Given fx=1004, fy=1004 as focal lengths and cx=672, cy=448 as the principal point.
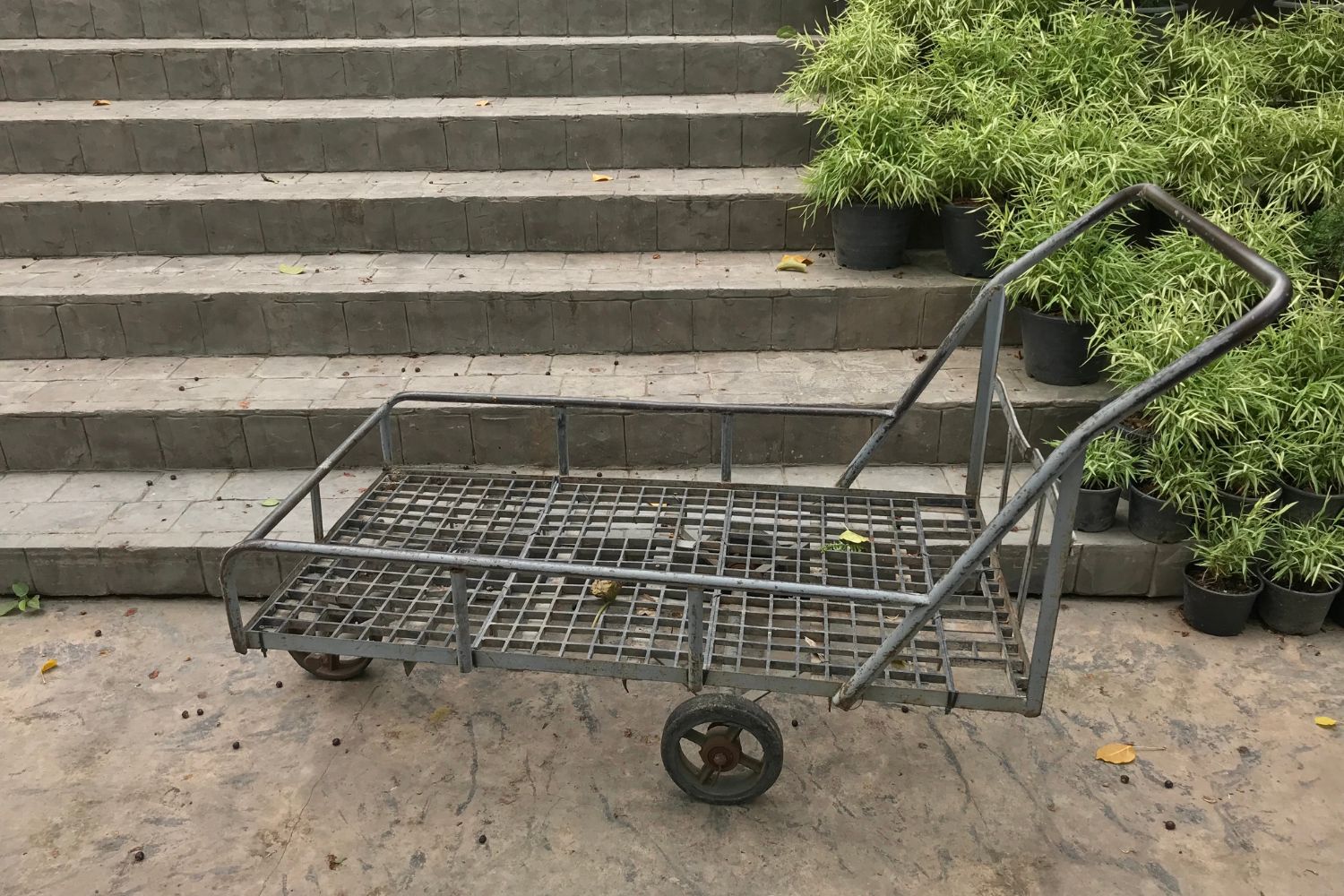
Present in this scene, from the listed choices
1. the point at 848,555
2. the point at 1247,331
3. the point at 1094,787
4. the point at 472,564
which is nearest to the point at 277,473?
the point at 472,564

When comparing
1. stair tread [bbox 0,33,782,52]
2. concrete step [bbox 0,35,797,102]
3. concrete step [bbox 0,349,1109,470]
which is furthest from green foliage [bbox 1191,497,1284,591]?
stair tread [bbox 0,33,782,52]

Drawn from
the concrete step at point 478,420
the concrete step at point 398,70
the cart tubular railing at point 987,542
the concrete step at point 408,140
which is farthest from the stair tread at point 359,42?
the cart tubular railing at point 987,542

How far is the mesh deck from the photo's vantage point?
2682mm

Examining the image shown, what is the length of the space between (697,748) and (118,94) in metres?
5.34

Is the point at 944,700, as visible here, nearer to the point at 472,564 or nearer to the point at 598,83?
the point at 472,564

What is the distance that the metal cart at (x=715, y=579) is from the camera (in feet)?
8.03

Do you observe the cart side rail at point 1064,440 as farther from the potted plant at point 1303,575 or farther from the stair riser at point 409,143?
the stair riser at point 409,143

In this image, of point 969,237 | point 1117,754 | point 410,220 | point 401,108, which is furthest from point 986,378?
point 401,108

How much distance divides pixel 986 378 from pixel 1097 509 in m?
1.02

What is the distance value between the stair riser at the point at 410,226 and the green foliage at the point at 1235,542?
7.57ft

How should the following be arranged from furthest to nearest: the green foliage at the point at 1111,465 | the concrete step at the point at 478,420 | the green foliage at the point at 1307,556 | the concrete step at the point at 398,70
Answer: the concrete step at the point at 398,70
the concrete step at the point at 478,420
the green foliage at the point at 1111,465
the green foliage at the point at 1307,556

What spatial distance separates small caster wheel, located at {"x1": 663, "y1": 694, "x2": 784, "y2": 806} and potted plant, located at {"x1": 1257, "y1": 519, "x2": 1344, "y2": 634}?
6.59 feet

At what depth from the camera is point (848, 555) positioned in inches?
122

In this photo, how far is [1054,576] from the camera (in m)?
2.38
